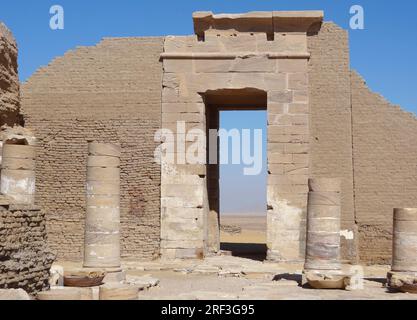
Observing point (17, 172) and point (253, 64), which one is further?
point (253, 64)

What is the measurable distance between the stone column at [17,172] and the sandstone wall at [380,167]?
886 centimetres

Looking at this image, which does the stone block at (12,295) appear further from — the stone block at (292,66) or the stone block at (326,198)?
the stone block at (292,66)

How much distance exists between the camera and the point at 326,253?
13.6 meters

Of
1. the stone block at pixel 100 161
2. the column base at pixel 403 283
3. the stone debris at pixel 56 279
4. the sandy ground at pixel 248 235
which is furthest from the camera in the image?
the sandy ground at pixel 248 235

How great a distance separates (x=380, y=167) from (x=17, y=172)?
9.59m

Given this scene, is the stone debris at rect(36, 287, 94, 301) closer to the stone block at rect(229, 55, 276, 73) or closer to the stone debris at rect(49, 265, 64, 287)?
the stone debris at rect(49, 265, 64, 287)

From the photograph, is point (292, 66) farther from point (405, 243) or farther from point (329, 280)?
point (329, 280)

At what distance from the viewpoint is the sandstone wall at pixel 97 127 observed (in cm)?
1789

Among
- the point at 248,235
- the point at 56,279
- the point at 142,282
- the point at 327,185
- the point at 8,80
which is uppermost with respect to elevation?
the point at 8,80

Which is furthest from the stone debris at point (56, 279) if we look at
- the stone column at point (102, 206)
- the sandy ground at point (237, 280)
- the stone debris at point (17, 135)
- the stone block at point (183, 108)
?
the stone block at point (183, 108)

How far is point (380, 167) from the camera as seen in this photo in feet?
57.8

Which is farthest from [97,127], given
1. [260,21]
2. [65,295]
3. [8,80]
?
[65,295]

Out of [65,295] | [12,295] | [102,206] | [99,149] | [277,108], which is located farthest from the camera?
[277,108]
